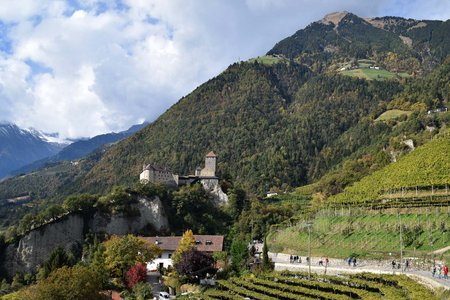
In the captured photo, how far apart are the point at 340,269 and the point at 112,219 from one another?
203 ft

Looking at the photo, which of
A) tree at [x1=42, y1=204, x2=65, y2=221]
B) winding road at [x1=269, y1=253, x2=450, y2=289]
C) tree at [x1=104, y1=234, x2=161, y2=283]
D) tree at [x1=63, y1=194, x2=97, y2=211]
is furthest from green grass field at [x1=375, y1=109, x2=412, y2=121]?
winding road at [x1=269, y1=253, x2=450, y2=289]

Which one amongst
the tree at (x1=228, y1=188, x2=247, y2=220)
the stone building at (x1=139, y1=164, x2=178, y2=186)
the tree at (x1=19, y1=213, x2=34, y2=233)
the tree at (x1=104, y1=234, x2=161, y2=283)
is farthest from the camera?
the stone building at (x1=139, y1=164, x2=178, y2=186)

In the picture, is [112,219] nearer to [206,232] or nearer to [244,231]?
[206,232]

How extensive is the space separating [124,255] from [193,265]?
11009mm

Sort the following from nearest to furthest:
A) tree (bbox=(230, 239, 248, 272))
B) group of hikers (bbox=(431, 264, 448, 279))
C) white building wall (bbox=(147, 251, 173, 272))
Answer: group of hikers (bbox=(431, 264, 448, 279)), tree (bbox=(230, 239, 248, 272)), white building wall (bbox=(147, 251, 173, 272))

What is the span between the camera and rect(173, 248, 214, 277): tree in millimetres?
66188

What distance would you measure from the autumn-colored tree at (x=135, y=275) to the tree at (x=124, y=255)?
10.5 feet

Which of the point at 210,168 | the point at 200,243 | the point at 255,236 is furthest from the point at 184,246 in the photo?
the point at 210,168

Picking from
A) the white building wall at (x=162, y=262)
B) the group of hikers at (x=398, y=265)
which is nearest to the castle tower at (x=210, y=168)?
the white building wall at (x=162, y=262)

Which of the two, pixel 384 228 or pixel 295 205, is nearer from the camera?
pixel 384 228

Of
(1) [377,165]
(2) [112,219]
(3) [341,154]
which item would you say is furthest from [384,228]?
(3) [341,154]

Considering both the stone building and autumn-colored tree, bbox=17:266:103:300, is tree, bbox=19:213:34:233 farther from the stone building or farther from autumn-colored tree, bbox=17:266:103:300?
autumn-colored tree, bbox=17:266:103:300

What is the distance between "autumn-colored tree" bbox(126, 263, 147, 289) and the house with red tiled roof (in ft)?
36.7

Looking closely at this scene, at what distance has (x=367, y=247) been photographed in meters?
59.0
